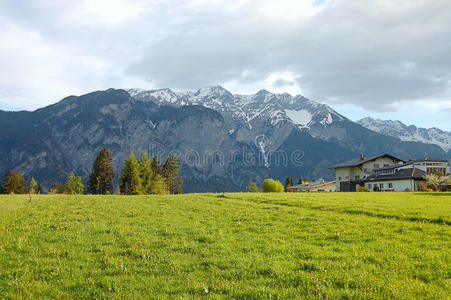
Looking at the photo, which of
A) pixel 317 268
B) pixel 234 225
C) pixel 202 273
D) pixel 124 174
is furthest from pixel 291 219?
pixel 124 174

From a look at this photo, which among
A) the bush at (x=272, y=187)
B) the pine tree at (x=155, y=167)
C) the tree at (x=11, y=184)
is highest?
the pine tree at (x=155, y=167)

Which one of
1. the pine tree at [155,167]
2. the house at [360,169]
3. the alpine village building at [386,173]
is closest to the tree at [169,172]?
Answer: the pine tree at [155,167]

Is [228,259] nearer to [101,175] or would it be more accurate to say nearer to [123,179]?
[123,179]

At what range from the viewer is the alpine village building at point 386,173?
84494 millimetres

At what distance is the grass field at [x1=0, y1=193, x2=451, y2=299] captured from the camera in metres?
8.28

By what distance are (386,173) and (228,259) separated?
10127 centimetres

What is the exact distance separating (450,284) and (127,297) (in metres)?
8.73

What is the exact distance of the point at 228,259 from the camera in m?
10.7

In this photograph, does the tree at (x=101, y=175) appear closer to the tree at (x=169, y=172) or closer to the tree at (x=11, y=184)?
the tree at (x=169, y=172)

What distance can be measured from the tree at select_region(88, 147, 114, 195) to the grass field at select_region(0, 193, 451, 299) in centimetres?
8331

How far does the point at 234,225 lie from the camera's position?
57.7 ft

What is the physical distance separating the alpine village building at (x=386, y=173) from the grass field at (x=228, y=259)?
70.9 meters

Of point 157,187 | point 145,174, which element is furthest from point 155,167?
point 157,187

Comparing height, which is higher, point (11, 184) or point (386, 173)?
point (386, 173)
